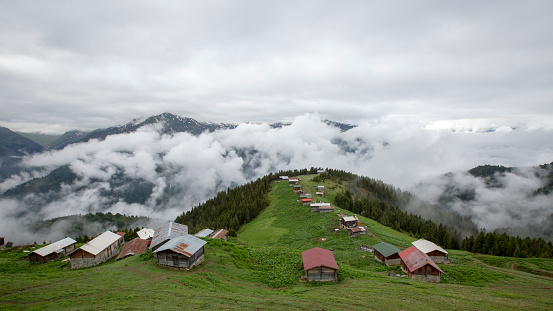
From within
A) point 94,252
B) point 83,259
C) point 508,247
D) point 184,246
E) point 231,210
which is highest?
point 184,246

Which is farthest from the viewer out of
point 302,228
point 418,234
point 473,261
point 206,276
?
point 418,234

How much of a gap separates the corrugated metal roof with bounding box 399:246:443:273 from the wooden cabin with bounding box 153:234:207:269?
37.0 m

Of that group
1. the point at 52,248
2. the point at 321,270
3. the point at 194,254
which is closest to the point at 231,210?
the point at 52,248

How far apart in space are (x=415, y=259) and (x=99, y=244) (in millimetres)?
65828

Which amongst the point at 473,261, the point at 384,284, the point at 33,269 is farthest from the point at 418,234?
the point at 33,269

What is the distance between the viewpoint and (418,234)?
88188 millimetres

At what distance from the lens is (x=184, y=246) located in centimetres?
3747

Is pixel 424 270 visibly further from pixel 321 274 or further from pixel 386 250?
pixel 321 274

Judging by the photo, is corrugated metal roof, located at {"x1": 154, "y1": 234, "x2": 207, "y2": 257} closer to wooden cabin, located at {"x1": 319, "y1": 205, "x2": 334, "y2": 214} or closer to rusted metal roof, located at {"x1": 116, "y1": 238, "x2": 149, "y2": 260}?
rusted metal roof, located at {"x1": 116, "y1": 238, "x2": 149, "y2": 260}

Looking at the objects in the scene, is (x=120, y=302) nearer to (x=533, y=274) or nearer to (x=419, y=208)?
(x=533, y=274)

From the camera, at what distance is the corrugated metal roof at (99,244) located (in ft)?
159

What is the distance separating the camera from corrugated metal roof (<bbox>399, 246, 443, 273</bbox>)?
134 ft

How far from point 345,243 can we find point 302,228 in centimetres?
2032

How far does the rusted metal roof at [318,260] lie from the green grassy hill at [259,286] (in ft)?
7.85
